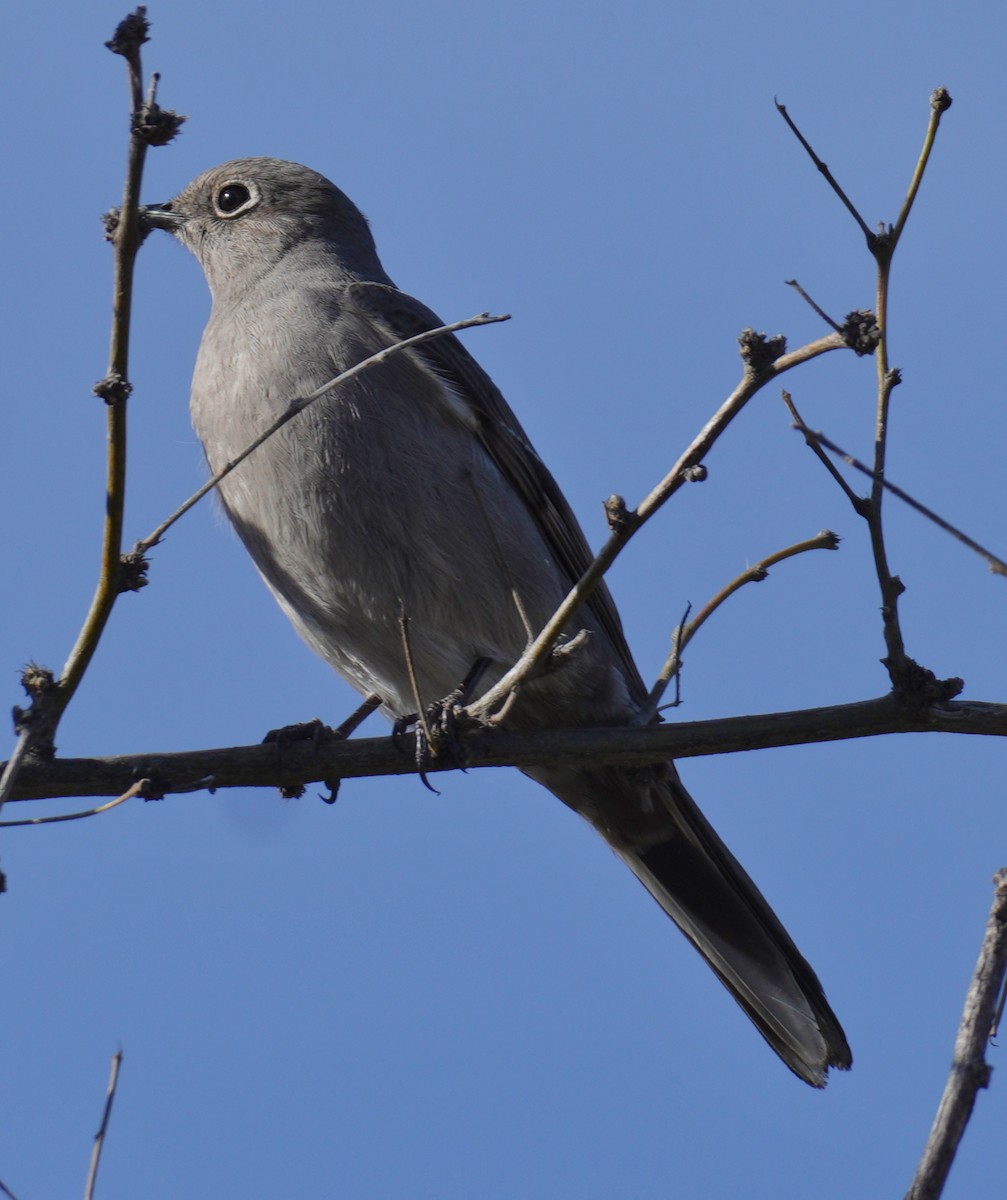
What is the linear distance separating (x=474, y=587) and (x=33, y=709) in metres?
2.73

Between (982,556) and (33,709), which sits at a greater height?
(982,556)

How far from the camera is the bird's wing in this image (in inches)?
295

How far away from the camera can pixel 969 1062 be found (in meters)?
3.31

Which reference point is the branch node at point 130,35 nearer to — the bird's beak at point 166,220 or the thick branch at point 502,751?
the thick branch at point 502,751

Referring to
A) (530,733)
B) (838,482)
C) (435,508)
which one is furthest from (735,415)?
(435,508)

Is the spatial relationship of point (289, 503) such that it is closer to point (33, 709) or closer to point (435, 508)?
point (435, 508)

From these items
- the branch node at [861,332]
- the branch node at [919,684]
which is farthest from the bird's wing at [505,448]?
the branch node at [861,332]

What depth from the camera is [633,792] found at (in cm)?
725

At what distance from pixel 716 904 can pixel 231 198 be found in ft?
16.8

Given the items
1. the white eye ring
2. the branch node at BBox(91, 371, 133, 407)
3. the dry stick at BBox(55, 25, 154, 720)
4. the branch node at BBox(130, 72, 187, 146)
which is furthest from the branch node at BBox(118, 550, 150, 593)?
the white eye ring

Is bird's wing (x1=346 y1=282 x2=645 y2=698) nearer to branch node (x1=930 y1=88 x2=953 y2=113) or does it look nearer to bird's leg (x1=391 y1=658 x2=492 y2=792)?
bird's leg (x1=391 y1=658 x2=492 y2=792)

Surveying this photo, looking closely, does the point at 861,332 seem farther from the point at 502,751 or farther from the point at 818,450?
the point at 502,751

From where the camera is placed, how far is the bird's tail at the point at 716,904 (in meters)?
6.82

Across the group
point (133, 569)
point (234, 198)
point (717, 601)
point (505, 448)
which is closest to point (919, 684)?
point (717, 601)
